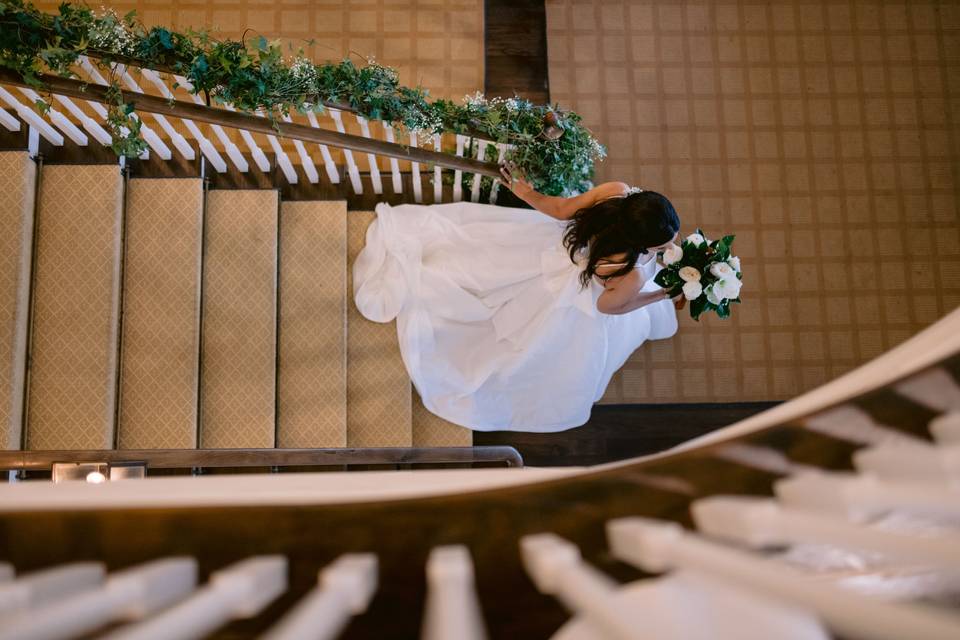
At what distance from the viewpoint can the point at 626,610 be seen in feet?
1.94

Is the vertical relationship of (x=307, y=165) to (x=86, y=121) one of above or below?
below

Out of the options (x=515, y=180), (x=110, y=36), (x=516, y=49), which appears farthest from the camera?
(x=516, y=49)

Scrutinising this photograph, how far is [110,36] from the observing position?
2.50 meters

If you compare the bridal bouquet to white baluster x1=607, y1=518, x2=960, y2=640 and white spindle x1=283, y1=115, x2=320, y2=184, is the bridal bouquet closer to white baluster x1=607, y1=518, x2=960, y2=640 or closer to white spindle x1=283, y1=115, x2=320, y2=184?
white spindle x1=283, y1=115, x2=320, y2=184

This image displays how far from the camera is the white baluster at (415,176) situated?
3.23 m

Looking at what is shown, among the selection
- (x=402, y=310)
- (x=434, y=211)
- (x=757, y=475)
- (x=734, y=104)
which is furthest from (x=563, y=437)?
(x=757, y=475)

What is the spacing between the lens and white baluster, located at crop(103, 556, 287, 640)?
Result: 59cm

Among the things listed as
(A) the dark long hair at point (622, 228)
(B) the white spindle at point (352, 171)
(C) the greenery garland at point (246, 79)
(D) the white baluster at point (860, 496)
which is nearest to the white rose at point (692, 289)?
(A) the dark long hair at point (622, 228)

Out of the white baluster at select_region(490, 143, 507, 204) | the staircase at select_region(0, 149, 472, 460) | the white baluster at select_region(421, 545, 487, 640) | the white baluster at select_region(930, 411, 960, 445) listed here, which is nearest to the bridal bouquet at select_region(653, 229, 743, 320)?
the white baluster at select_region(490, 143, 507, 204)

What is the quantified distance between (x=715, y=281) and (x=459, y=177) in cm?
145

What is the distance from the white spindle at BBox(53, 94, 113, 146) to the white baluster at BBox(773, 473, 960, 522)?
11.0 feet

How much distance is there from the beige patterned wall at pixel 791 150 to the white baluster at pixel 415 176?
1167mm

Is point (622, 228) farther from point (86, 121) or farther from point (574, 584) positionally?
point (86, 121)

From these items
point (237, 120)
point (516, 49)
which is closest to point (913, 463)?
point (237, 120)
